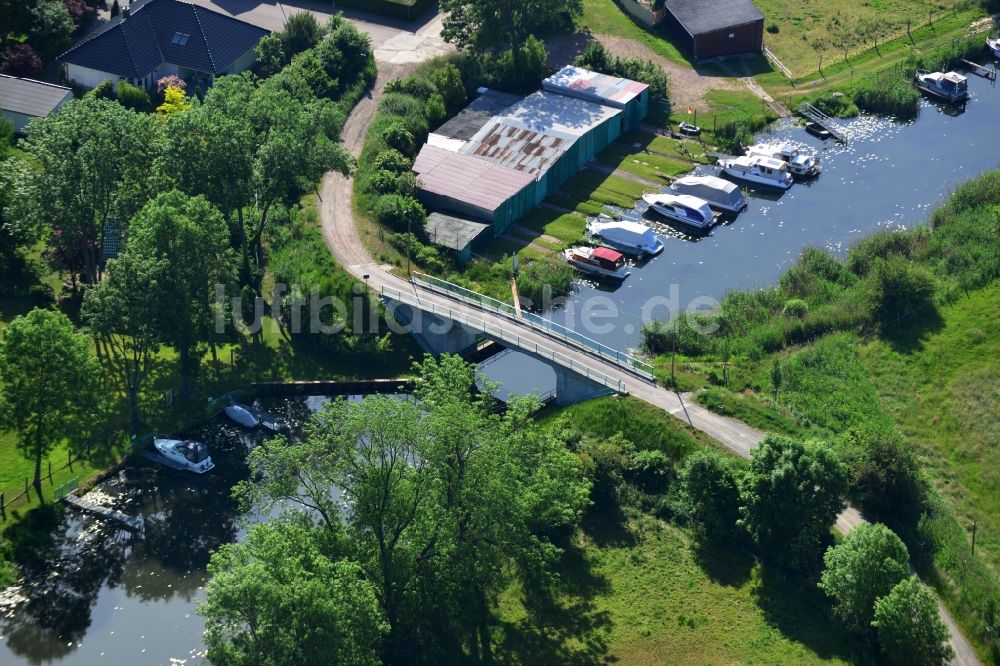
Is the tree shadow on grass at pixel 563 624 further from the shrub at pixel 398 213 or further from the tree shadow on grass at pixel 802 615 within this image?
the shrub at pixel 398 213

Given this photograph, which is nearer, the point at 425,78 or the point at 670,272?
the point at 670,272

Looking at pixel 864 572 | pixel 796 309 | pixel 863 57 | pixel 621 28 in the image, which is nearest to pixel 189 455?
pixel 864 572

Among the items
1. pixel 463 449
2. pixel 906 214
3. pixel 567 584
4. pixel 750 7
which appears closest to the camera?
pixel 463 449

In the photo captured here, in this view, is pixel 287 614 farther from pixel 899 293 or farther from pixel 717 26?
pixel 717 26

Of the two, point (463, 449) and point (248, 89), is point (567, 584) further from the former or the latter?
point (248, 89)

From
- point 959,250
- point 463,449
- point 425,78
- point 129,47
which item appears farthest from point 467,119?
point 463,449

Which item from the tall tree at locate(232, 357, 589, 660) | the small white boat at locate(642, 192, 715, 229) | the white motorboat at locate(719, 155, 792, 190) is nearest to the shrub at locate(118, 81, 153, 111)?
A: the small white boat at locate(642, 192, 715, 229)

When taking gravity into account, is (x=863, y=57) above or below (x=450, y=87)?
below
